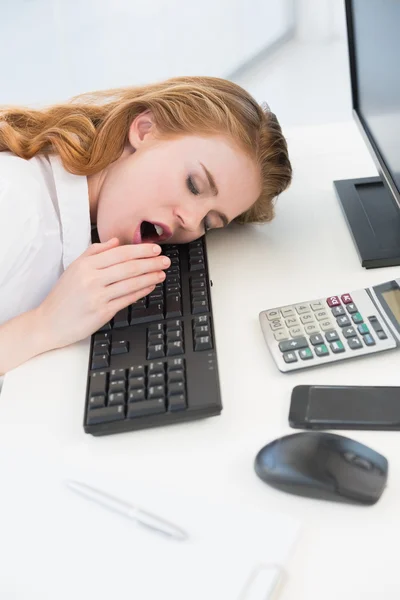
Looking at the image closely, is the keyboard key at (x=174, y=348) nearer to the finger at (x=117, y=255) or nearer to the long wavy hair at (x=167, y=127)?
the finger at (x=117, y=255)

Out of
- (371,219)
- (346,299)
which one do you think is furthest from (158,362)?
(371,219)

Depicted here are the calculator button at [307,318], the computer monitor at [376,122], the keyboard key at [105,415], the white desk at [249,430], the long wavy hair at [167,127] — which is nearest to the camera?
the white desk at [249,430]

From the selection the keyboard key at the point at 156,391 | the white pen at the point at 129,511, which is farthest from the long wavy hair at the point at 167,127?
the white pen at the point at 129,511

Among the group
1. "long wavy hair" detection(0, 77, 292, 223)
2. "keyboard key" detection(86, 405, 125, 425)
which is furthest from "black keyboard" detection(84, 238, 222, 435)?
"long wavy hair" detection(0, 77, 292, 223)

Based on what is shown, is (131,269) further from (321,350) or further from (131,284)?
(321,350)

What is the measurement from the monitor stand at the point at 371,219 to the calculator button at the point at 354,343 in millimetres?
188


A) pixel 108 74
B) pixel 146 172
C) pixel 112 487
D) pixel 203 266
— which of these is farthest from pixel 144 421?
pixel 108 74

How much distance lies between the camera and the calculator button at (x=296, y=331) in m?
0.69

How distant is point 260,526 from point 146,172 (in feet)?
1.81

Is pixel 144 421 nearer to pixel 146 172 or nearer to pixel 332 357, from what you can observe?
pixel 332 357

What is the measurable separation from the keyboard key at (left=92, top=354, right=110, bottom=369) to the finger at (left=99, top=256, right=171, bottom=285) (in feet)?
0.35

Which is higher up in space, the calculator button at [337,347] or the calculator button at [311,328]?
the calculator button at [311,328]

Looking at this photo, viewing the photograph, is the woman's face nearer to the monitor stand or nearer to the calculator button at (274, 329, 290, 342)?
the monitor stand

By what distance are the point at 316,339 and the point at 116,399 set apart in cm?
20
